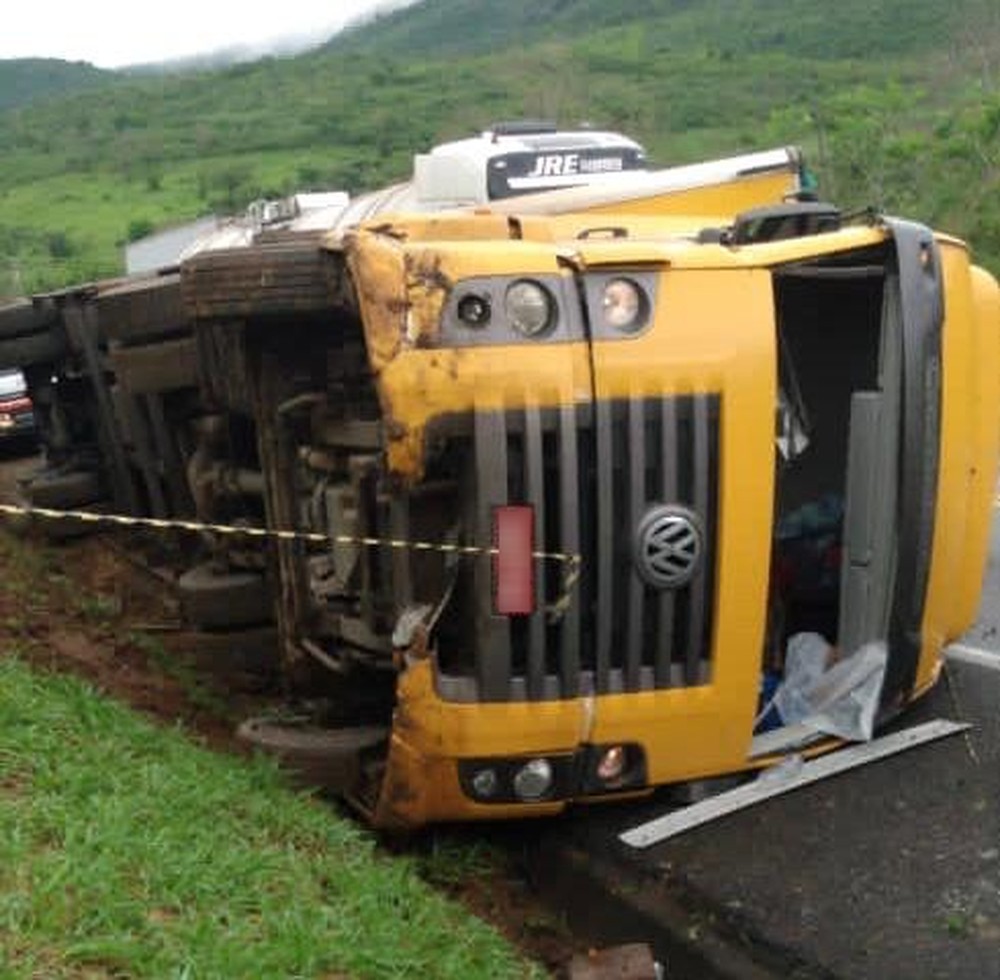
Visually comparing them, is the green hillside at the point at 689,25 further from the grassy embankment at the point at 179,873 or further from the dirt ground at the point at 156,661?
the grassy embankment at the point at 179,873

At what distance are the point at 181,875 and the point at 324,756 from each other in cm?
119

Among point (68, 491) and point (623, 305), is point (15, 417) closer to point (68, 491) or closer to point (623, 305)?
point (68, 491)

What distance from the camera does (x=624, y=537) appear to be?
4172 mm

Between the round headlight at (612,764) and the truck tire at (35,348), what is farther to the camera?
the truck tire at (35,348)

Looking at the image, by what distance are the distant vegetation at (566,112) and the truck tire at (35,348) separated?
2001cm

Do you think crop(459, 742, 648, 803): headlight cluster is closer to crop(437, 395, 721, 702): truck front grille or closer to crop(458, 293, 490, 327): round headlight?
crop(437, 395, 721, 702): truck front grille

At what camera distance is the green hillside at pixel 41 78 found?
9894 cm

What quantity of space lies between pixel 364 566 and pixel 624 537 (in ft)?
2.67

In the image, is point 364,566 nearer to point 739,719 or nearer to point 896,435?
point 739,719

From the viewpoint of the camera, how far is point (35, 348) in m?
7.11

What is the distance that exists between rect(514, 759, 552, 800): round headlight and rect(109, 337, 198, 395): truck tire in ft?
6.36

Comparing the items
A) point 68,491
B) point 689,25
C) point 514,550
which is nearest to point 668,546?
point 514,550

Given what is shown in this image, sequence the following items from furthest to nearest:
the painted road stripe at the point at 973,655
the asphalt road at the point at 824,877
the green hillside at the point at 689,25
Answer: the green hillside at the point at 689,25, the painted road stripe at the point at 973,655, the asphalt road at the point at 824,877

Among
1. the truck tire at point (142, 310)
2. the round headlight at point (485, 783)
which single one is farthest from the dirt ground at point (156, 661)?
the truck tire at point (142, 310)
